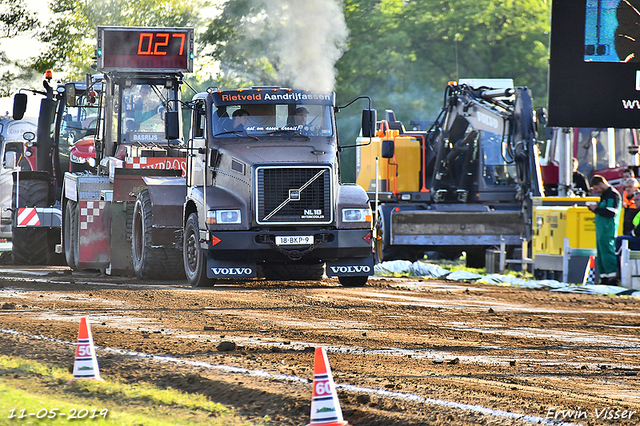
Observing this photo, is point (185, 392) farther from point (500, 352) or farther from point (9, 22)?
point (9, 22)

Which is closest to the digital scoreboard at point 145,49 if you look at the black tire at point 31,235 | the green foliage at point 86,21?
the black tire at point 31,235

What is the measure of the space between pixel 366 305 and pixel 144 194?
5.20 meters

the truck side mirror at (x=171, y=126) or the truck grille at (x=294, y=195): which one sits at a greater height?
the truck side mirror at (x=171, y=126)

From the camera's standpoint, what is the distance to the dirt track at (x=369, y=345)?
6637 mm

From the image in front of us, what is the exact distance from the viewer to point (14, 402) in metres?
6.28

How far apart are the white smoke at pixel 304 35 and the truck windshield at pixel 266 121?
3430 mm

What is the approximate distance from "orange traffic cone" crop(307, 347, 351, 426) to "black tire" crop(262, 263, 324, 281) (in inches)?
474

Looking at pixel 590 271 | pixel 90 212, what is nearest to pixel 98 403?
pixel 90 212

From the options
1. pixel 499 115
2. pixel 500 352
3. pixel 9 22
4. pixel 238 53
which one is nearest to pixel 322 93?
pixel 500 352

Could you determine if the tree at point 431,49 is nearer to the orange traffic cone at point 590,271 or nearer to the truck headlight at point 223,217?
the orange traffic cone at point 590,271

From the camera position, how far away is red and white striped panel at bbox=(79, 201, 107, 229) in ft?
58.7

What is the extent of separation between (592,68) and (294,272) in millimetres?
5970

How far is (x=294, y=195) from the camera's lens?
14.9m

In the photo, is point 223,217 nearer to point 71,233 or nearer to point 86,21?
point 71,233
